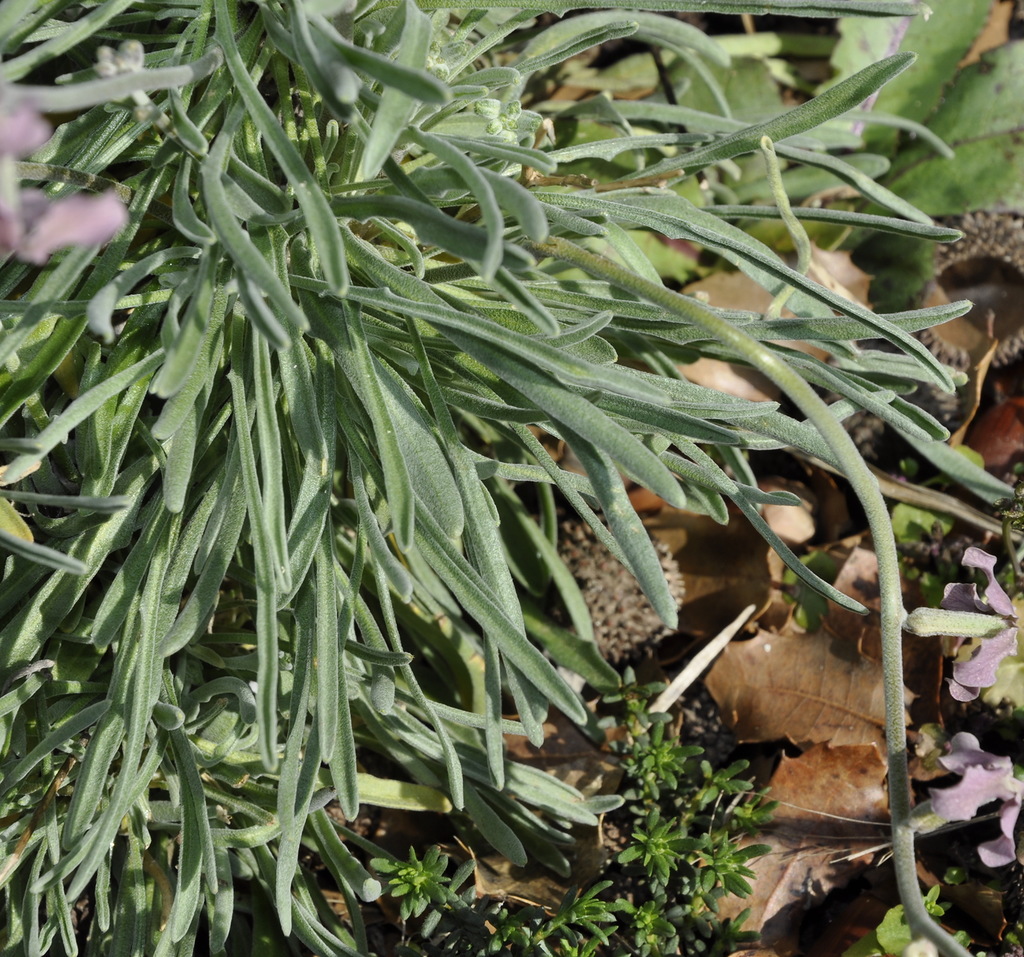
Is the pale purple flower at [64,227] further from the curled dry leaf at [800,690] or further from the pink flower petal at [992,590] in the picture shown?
the curled dry leaf at [800,690]

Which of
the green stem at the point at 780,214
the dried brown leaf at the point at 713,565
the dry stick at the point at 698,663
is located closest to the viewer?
the green stem at the point at 780,214

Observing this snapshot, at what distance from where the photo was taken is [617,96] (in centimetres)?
213

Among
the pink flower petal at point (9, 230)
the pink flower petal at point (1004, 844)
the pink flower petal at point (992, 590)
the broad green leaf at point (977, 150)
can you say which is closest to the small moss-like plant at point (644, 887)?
the pink flower petal at point (1004, 844)

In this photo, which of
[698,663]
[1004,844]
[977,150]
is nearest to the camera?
[1004,844]

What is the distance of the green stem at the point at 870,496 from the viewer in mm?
916

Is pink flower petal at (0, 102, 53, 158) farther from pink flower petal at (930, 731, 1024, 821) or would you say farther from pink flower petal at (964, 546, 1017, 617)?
pink flower petal at (964, 546, 1017, 617)

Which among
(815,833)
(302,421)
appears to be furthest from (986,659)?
(302,421)

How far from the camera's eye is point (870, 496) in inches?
39.0

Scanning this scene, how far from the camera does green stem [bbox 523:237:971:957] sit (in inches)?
36.0

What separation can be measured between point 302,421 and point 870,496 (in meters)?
0.67

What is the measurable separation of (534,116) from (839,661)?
106 centimetres

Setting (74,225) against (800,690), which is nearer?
(74,225)

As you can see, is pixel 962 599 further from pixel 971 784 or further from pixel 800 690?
pixel 800 690

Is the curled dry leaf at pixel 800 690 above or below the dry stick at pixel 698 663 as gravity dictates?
below
